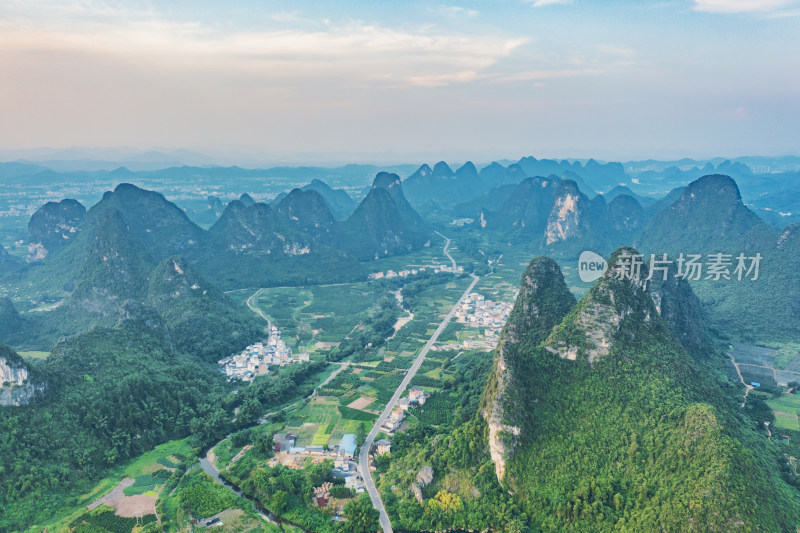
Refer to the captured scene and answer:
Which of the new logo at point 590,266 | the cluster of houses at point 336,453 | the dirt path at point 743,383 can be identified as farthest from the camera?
the new logo at point 590,266

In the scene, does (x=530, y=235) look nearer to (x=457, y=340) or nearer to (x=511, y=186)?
(x=511, y=186)

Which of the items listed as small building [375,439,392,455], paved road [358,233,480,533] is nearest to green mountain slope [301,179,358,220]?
paved road [358,233,480,533]

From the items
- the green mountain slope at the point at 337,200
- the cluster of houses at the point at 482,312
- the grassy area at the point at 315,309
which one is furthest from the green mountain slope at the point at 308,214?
the green mountain slope at the point at 337,200

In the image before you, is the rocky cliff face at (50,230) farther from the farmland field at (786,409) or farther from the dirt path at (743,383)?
the farmland field at (786,409)

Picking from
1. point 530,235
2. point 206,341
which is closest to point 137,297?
point 206,341

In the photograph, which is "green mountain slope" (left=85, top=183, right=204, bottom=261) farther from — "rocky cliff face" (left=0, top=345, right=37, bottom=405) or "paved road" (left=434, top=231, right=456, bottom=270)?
"rocky cliff face" (left=0, top=345, right=37, bottom=405)

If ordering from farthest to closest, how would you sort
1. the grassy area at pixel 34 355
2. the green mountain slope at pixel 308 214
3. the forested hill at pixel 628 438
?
1. the green mountain slope at pixel 308 214
2. the grassy area at pixel 34 355
3. the forested hill at pixel 628 438

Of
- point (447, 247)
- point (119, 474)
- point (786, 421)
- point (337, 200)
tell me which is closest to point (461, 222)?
point (447, 247)
